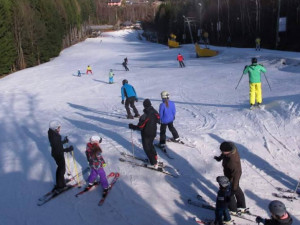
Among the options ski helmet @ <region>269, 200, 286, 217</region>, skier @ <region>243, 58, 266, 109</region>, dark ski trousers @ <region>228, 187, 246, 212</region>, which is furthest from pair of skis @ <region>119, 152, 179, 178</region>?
skier @ <region>243, 58, 266, 109</region>

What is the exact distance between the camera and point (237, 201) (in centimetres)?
551

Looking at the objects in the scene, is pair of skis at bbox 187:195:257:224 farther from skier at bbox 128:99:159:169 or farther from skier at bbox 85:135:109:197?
skier at bbox 85:135:109:197

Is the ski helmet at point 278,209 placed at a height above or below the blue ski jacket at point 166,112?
below

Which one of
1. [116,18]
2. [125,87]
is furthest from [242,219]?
[116,18]

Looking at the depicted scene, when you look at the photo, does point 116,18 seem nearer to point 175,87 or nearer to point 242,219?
point 175,87

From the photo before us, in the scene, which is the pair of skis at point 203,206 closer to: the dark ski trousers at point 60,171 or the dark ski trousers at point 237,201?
the dark ski trousers at point 237,201

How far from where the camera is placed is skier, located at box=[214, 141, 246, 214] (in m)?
5.07

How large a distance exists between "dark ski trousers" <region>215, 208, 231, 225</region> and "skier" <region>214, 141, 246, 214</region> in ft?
1.20

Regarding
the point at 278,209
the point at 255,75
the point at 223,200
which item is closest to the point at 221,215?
the point at 223,200

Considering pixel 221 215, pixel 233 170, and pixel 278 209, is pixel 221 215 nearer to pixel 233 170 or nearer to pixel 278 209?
pixel 233 170

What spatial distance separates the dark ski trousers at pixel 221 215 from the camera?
16.0ft

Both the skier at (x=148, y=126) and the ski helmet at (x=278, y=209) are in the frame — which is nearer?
the ski helmet at (x=278, y=209)

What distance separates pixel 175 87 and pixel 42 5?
3963 cm

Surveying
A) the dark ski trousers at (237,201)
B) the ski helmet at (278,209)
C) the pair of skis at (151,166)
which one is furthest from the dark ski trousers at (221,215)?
Result: the pair of skis at (151,166)
